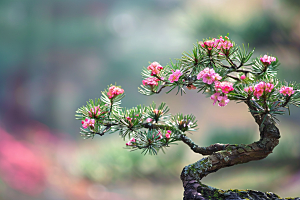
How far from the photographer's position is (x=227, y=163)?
141cm

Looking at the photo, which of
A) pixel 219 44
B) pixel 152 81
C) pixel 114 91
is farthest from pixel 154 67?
pixel 219 44

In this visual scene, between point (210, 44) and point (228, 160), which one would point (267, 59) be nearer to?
point (210, 44)

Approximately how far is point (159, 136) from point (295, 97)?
2.18ft

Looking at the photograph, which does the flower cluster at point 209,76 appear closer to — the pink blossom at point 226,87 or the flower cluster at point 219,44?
the pink blossom at point 226,87

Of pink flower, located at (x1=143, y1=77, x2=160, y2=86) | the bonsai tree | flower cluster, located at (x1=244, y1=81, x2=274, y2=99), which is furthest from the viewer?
pink flower, located at (x1=143, y1=77, x2=160, y2=86)

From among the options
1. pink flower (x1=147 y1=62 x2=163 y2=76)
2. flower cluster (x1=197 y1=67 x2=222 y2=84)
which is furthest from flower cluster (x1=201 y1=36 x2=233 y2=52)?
pink flower (x1=147 y1=62 x2=163 y2=76)

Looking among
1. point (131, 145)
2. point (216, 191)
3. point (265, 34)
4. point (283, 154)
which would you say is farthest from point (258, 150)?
point (265, 34)

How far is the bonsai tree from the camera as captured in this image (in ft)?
4.07

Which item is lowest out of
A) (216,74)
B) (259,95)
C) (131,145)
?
(131,145)

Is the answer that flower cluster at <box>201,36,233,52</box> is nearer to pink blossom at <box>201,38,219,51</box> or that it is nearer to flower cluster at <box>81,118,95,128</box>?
pink blossom at <box>201,38,219,51</box>

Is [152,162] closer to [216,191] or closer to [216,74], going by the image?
[216,191]

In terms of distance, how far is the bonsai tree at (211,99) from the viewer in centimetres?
124

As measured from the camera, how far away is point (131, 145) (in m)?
1.39

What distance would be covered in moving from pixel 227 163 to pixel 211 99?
39 cm
